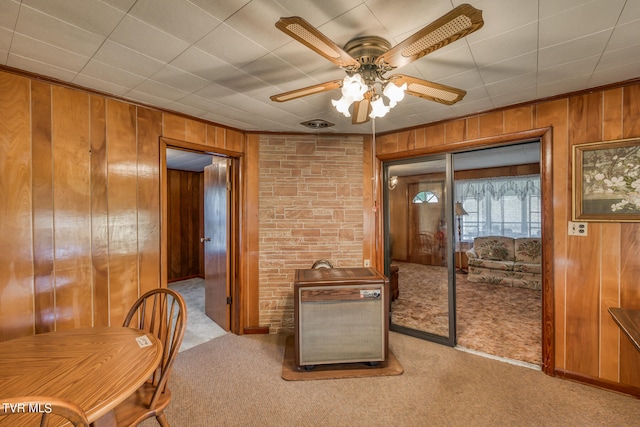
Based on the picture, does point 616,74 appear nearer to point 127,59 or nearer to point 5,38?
point 127,59

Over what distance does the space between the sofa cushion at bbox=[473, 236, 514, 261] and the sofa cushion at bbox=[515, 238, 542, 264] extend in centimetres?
11

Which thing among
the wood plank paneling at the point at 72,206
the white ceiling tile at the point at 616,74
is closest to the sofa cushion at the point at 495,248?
the white ceiling tile at the point at 616,74

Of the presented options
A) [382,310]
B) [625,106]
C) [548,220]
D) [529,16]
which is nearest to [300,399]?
[382,310]

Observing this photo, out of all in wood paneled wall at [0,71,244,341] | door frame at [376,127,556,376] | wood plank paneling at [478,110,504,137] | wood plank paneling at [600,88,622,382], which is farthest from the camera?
wood plank paneling at [478,110,504,137]

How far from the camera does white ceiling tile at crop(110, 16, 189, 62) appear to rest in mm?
1413

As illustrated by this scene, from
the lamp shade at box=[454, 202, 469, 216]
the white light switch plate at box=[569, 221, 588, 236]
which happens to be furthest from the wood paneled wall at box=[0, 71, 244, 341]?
the lamp shade at box=[454, 202, 469, 216]

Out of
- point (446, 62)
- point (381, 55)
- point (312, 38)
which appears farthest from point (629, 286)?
point (312, 38)

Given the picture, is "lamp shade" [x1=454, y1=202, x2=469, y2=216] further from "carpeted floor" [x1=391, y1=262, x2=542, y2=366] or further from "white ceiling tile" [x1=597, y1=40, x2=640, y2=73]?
"white ceiling tile" [x1=597, y1=40, x2=640, y2=73]

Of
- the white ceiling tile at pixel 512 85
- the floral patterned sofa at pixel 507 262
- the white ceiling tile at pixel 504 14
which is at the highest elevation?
the white ceiling tile at pixel 512 85

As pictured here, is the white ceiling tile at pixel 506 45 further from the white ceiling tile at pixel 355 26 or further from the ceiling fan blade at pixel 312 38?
the ceiling fan blade at pixel 312 38

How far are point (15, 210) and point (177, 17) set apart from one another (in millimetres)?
1633

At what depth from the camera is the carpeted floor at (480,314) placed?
9.46ft

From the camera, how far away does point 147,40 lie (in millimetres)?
1527

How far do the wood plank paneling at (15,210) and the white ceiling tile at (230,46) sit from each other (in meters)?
1.32
